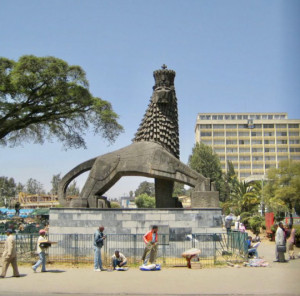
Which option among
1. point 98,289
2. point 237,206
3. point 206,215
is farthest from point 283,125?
point 98,289

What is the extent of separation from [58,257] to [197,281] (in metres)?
5.37

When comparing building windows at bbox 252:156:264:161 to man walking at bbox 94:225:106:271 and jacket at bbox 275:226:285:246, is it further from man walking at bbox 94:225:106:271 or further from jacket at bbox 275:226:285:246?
man walking at bbox 94:225:106:271

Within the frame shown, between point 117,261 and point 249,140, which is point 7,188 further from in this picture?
point 117,261

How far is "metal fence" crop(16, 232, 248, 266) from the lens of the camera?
12195 millimetres

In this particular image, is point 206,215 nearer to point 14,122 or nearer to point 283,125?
point 14,122

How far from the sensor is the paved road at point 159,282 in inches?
323

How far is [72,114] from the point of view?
1033 inches

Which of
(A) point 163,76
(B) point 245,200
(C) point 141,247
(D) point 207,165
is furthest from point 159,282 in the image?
(D) point 207,165

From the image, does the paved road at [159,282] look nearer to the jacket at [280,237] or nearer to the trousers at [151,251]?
the trousers at [151,251]

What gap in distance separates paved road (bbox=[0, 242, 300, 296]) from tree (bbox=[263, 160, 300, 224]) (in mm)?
19703

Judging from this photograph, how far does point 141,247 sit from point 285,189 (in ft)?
67.9

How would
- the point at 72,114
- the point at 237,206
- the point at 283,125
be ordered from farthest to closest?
1. the point at 283,125
2. the point at 237,206
3. the point at 72,114

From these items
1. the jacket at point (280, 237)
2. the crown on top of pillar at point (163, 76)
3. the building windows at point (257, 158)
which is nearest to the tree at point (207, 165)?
the building windows at point (257, 158)

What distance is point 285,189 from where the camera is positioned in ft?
98.3
